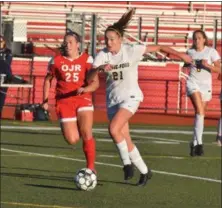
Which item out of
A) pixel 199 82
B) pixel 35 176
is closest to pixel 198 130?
pixel 199 82

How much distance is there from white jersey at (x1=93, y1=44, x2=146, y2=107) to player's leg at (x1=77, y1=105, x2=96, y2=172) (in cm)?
38

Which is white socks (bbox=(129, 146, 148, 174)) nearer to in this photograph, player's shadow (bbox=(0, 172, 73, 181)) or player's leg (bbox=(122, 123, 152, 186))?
player's leg (bbox=(122, 123, 152, 186))

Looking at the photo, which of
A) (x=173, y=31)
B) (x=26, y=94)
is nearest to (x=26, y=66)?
(x=26, y=94)

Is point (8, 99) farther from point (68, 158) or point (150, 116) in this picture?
point (68, 158)

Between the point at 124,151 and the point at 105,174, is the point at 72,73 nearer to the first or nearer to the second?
the point at 124,151

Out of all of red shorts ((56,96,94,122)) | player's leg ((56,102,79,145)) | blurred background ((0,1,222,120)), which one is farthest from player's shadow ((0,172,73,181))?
blurred background ((0,1,222,120))

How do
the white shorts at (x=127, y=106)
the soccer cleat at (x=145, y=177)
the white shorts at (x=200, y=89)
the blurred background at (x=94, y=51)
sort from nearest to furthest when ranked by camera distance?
the white shorts at (x=127, y=106) → the soccer cleat at (x=145, y=177) → the white shorts at (x=200, y=89) → the blurred background at (x=94, y=51)

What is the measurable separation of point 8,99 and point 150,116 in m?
4.02

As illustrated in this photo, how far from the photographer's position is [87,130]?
47.6 feet

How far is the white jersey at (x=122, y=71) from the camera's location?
45.6 ft

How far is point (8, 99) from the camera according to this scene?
3100 cm

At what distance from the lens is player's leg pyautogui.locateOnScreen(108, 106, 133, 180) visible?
557 inches

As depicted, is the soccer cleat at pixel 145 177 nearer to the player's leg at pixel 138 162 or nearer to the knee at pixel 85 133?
the player's leg at pixel 138 162

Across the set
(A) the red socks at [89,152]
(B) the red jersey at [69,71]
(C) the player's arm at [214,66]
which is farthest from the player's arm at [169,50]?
(C) the player's arm at [214,66]
